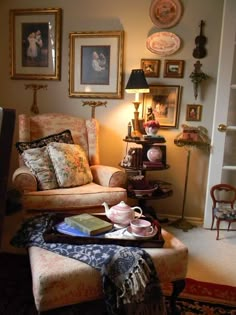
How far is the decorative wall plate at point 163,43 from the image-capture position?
2.62 m

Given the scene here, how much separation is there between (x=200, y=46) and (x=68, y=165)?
1.63m

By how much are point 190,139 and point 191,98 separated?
41 centimetres

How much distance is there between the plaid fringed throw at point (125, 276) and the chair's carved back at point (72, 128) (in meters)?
1.47

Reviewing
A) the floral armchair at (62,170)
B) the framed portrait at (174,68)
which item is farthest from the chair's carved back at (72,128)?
the framed portrait at (174,68)

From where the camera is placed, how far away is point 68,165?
7.36 ft

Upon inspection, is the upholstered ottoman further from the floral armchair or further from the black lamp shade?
the black lamp shade

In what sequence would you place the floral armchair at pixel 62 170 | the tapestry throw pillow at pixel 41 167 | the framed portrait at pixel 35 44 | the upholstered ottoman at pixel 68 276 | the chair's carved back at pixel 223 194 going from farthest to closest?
the framed portrait at pixel 35 44
the chair's carved back at pixel 223 194
the tapestry throw pillow at pixel 41 167
the floral armchair at pixel 62 170
the upholstered ottoman at pixel 68 276

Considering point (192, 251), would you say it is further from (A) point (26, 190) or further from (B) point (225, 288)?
(A) point (26, 190)

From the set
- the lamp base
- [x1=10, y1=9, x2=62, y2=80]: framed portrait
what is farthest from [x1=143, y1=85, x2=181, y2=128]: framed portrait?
[x1=10, y1=9, x2=62, y2=80]: framed portrait

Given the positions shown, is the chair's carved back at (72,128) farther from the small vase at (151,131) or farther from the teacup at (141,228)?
the teacup at (141,228)

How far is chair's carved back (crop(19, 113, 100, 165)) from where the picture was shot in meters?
2.61

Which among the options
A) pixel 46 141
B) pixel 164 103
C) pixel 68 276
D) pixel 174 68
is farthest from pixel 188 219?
pixel 68 276

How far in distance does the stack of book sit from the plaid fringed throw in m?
0.09

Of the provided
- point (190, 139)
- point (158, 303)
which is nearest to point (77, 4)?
point (190, 139)
